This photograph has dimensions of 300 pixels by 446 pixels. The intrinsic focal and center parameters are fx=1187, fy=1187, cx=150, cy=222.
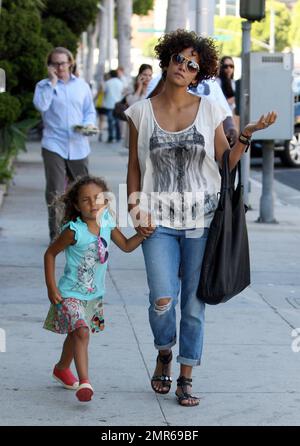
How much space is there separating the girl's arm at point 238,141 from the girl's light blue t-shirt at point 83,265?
2.33 feet

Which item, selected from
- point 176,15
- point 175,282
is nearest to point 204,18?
point 176,15

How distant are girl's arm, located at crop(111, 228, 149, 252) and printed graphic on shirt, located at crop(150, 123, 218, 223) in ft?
0.53

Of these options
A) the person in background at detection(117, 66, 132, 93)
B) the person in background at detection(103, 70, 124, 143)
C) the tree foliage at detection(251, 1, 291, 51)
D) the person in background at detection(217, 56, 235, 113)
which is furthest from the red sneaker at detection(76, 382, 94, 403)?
the tree foliage at detection(251, 1, 291, 51)

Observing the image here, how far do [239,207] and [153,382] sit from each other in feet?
3.38

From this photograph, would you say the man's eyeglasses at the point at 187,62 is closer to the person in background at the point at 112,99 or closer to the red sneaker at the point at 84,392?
the red sneaker at the point at 84,392

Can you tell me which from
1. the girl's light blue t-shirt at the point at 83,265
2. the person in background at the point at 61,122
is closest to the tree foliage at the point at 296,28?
the person in background at the point at 61,122

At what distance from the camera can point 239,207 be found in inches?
236

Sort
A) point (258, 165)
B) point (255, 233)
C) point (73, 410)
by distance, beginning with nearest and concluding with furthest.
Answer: point (73, 410) < point (255, 233) < point (258, 165)

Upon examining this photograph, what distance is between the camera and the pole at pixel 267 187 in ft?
44.0

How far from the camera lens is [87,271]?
19.8 ft

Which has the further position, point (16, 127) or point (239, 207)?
point (16, 127)

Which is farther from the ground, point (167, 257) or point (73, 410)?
point (167, 257)
